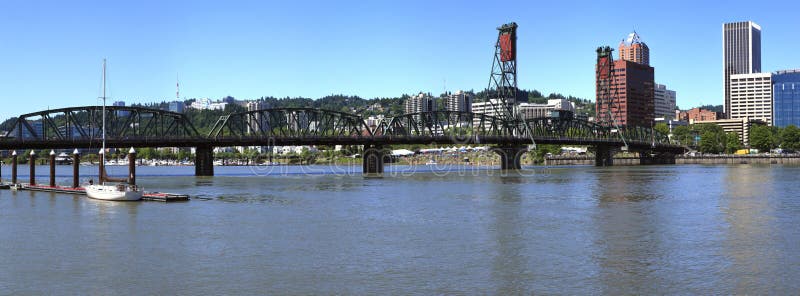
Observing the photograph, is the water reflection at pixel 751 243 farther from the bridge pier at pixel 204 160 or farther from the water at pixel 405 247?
the bridge pier at pixel 204 160

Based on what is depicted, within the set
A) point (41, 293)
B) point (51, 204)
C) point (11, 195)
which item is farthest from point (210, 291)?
point (11, 195)

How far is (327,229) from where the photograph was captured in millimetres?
51219

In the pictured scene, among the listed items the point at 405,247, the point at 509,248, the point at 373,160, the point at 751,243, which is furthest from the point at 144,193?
the point at 373,160

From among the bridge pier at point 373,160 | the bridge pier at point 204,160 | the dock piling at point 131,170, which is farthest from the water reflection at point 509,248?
the bridge pier at point 204,160

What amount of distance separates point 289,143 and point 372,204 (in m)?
84.5

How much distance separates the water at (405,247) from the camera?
32.5 meters

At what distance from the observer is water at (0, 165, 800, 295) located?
32.5 meters

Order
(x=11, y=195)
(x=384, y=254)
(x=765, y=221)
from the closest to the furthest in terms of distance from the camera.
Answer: (x=384, y=254)
(x=765, y=221)
(x=11, y=195)

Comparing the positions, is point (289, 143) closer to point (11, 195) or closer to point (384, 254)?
point (11, 195)

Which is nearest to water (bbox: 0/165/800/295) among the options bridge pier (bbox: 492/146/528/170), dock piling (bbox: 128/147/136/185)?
dock piling (bbox: 128/147/136/185)

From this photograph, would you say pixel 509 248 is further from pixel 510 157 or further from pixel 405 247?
pixel 510 157

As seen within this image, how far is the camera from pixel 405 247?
42.5 m

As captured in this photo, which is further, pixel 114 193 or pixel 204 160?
pixel 204 160

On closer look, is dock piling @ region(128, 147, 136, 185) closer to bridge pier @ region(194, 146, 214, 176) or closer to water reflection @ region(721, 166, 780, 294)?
water reflection @ region(721, 166, 780, 294)
